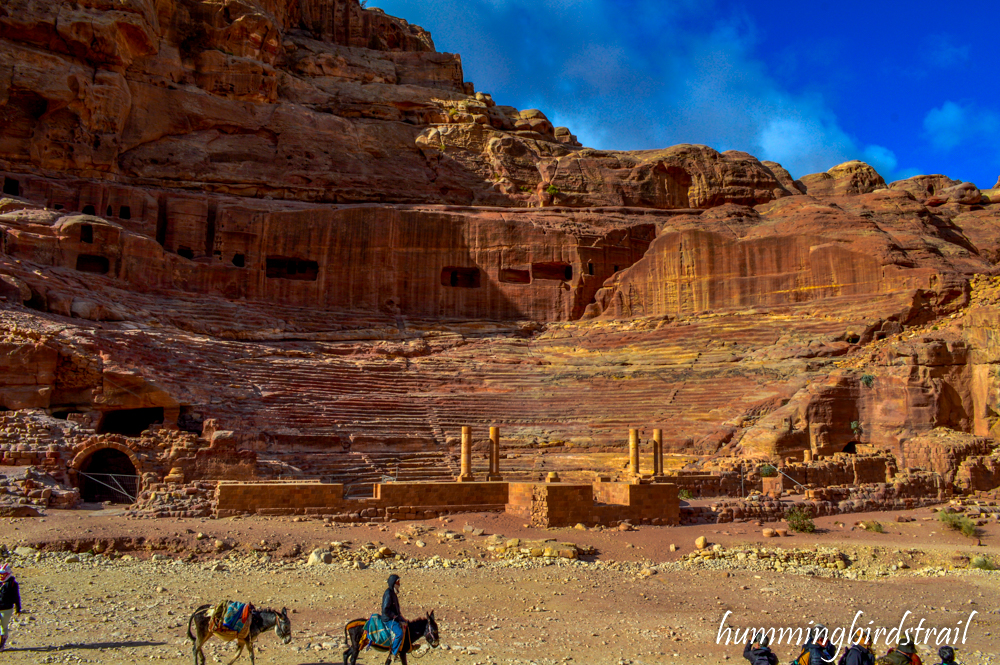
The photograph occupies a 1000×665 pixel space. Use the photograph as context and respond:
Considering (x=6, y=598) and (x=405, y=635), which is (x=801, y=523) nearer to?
(x=405, y=635)

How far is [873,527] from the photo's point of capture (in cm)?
1652

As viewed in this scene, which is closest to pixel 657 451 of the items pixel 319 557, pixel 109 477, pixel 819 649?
pixel 319 557

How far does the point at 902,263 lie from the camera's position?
3020cm

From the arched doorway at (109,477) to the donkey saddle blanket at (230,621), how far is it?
10.7m

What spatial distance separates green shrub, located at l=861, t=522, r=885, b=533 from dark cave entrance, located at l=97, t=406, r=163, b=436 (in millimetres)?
17681

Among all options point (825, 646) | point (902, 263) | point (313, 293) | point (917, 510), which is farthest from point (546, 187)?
point (825, 646)

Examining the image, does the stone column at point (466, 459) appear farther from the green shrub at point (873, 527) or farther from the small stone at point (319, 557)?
the green shrub at point (873, 527)

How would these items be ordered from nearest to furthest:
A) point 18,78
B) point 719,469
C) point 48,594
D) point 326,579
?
point 48,594 < point 326,579 < point 719,469 < point 18,78

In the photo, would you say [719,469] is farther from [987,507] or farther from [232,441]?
[232,441]

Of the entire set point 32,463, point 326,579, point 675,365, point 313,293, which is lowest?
point 326,579

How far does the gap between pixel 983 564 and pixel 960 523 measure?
340 cm

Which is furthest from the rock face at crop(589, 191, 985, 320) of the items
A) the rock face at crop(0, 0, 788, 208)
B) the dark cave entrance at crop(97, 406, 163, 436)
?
the dark cave entrance at crop(97, 406, 163, 436)

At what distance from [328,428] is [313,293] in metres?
13.6

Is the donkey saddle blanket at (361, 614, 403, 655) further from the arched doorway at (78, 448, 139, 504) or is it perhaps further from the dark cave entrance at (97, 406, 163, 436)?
the dark cave entrance at (97, 406, 163, 436)
